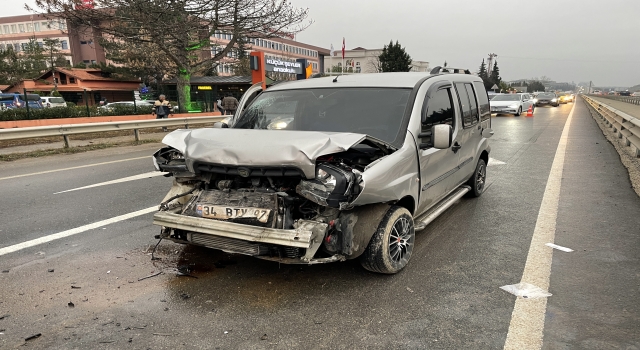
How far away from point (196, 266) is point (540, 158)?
29.5ft

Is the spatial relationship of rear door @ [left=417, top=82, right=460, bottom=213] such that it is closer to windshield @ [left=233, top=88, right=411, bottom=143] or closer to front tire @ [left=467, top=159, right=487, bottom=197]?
windshield @ [left=233, top=88, right=411, bottom=143]

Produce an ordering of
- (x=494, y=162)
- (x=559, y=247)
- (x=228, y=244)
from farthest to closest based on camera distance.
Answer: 1. (x=494, y=162)
2. (x=559, y=247)
3. (x=228, y=244)

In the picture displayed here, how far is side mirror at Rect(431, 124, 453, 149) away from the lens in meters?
3.86

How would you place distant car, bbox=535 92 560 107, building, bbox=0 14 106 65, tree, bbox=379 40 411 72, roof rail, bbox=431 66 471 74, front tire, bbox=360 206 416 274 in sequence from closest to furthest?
front tire, bbox=360 206 416 274, roof rail, bbox=431 66 471 74, distant car, bbox=535 92 560 107, tree, bbox=379 40 411 72, building, bbox=0 14 106 65

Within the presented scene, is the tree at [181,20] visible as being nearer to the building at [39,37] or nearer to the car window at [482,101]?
the car window at [482,101]

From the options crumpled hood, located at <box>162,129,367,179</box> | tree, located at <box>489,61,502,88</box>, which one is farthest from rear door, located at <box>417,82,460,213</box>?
tree, located at <box>489,61,502,88</box>

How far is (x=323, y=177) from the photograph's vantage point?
3148 mm

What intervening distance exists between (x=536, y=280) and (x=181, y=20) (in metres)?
21.0

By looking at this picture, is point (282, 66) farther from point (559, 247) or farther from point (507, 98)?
point (559, 247)

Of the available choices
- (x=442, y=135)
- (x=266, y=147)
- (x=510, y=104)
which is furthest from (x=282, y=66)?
(x=266, y=147)

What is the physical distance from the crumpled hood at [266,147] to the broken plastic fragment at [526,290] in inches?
68.2

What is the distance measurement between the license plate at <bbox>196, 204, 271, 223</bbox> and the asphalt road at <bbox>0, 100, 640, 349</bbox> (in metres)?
0.61

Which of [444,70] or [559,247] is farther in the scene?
[444,70]

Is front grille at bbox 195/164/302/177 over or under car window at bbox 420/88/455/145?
under
